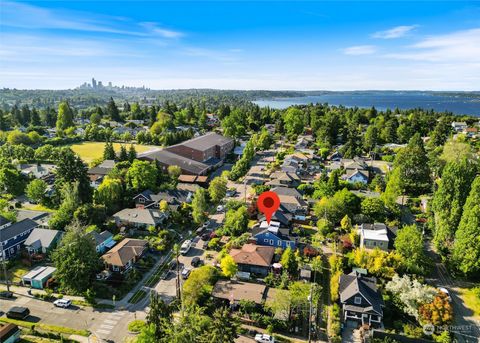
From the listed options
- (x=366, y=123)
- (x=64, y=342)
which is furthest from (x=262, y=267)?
(x=366, y=123)

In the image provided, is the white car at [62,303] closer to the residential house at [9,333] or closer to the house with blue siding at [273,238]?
the residential house at [9,333]

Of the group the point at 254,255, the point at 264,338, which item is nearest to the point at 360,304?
the point at 264,338

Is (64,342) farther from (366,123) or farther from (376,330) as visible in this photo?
(366,123)

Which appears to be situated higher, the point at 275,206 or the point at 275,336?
the point at 275,206

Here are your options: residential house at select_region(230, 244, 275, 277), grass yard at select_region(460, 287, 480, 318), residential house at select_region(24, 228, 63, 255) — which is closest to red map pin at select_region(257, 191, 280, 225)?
residential house at select_region(230, 244, 275, 277)

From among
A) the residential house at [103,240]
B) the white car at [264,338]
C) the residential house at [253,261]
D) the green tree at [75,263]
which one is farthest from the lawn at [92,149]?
the white car at [264,338]
